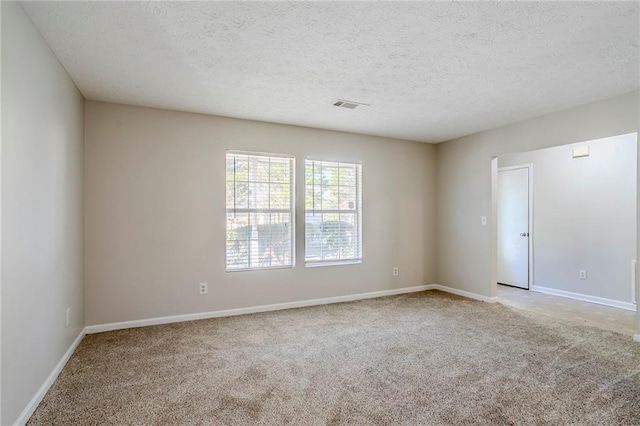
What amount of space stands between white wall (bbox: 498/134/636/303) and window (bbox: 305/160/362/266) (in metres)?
3.03

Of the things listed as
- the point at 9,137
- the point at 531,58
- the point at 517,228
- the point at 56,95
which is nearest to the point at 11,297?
the point at 9,137

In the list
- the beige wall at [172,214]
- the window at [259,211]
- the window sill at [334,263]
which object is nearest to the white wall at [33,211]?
the beige wall at [172,214]

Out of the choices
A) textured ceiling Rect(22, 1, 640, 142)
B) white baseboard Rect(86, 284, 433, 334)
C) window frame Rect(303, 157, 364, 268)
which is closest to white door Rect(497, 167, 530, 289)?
white baseboard Rect(86, 284, 433, 334)

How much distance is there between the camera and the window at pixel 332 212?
15.5 ft

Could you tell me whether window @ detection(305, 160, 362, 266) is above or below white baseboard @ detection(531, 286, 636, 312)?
above

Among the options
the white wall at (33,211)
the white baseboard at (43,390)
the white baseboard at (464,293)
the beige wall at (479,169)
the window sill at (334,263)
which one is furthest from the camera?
the white baseboard at (464,293)

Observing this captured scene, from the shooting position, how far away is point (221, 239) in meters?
4.14

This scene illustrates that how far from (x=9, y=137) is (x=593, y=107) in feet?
16.4

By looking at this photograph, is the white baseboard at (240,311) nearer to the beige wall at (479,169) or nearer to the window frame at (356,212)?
the window frame at (356,212)

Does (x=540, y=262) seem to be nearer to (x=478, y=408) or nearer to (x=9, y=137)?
(x=478, y=408)

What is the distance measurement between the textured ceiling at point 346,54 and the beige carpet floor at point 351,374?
2.43 m

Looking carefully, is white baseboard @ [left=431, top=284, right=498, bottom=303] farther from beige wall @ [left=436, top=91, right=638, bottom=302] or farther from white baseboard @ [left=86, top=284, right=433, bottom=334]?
white baseboard @ [left=86, top=284, right=433, bottom=334]

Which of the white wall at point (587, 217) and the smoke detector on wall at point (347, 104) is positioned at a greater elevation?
the smoke detector on wall at point (347, 104)

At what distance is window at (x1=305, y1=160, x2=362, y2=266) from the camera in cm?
472
